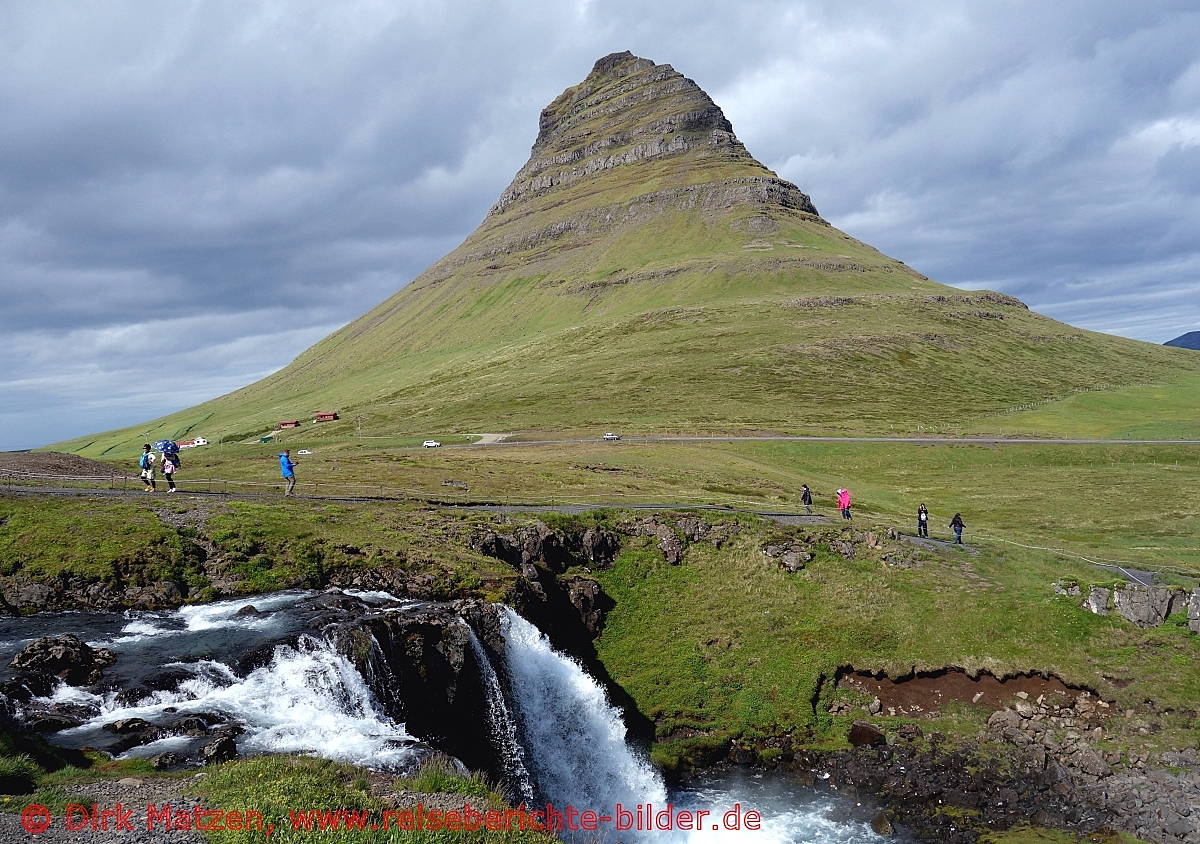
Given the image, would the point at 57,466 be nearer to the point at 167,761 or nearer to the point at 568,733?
the point at 167,761

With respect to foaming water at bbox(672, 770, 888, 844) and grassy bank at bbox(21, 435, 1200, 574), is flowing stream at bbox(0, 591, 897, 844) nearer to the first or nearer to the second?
foaming water at bbox(672, 770, 888, 844)

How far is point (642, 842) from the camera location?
95.8 feet

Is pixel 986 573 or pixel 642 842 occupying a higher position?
pixel 986 573

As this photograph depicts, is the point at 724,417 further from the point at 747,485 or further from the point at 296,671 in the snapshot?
the point at 296,671

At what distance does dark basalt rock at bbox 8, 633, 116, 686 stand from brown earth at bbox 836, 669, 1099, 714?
36522 mm

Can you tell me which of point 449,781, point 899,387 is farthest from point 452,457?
point 899,387

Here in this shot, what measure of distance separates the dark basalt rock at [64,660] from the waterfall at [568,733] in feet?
53.5

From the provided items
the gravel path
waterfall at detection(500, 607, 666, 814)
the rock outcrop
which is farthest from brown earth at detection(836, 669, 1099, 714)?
the gravel path

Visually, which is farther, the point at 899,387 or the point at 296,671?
the point at 899,387

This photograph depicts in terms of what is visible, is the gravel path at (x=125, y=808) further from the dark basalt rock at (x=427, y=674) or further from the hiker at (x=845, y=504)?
the hiker at (x=845, y=504)

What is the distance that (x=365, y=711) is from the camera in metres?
24.9

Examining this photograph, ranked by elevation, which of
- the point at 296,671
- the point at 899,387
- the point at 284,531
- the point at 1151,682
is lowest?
the point at 1151,682

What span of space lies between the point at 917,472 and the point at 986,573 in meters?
53.1

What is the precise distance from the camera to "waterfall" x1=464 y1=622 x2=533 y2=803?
28109mm
